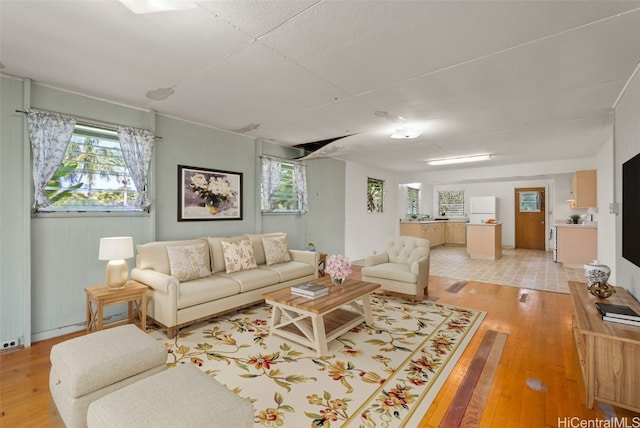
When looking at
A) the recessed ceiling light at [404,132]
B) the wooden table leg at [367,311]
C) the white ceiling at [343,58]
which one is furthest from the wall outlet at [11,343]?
the recessed ceiling light at [404,132]

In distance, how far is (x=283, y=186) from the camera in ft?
17.1

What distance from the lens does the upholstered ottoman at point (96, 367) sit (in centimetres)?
146

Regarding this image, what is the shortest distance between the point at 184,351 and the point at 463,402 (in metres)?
2.26

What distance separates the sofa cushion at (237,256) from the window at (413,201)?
7.37 m

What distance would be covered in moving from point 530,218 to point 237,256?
9.46 m

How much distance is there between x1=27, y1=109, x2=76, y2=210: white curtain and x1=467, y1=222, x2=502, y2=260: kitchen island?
27.0ft

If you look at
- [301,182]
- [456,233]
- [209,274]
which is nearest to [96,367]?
[209,274]

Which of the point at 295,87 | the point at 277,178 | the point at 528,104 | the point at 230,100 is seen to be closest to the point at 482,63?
the point at 528,104

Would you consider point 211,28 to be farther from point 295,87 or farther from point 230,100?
point 230,100

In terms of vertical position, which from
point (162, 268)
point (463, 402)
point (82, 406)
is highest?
point (162, 268)

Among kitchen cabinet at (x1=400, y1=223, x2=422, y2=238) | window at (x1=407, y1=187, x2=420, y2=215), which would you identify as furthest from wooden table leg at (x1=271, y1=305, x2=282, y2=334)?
window at (x1=407, y1=187, x2=420, y2=215)

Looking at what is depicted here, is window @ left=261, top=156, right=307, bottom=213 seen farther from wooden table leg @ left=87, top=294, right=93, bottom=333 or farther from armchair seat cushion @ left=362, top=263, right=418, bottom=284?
wooden table leg @ left=87, top=294, right=93, bottom=333

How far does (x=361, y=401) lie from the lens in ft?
6.22

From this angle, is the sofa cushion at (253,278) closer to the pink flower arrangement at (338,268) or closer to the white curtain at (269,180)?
the pink flower arrangement at (338,268)
